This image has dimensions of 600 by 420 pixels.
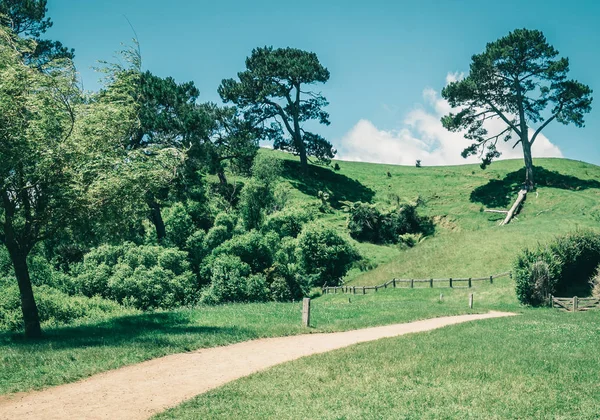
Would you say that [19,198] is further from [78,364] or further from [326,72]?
[326,72]

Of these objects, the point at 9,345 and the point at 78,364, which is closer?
the point at 78,364

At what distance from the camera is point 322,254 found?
52.2m

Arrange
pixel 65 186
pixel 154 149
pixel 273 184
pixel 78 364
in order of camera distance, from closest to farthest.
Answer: pixel 78 364 → pixel 65 186 → pixel 154 149 → pixel 273 184

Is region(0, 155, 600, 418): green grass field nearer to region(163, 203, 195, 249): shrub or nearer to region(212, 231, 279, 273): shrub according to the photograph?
region(212, 231, 279, 273): shrub

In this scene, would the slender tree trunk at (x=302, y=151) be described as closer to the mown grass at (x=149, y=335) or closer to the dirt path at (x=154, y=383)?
the mown grass at (x=149, y=335)

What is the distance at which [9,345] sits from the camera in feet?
56.3

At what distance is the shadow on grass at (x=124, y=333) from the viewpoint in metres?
17.1

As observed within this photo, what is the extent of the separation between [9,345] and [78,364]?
5318 millimetres

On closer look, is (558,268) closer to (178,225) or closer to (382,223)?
(178,225)

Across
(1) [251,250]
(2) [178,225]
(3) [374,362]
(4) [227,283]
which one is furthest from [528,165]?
(3) [374,362]

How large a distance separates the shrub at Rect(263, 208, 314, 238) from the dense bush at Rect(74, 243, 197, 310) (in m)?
15.5

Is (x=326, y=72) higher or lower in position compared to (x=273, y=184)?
higher

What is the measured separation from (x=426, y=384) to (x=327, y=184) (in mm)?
72689

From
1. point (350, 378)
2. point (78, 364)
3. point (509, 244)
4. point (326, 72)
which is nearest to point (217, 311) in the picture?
point (78, 364)
